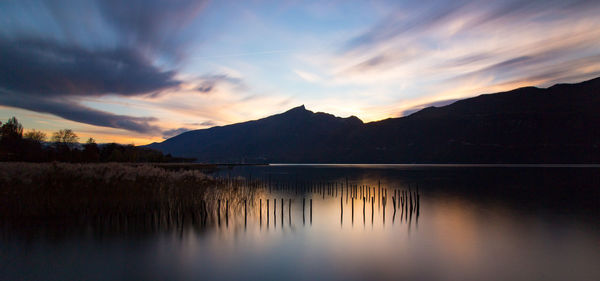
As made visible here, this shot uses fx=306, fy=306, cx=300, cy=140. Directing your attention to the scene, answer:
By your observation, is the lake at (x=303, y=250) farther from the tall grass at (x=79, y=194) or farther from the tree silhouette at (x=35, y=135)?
the tree silhouette at (x=35, y=135)

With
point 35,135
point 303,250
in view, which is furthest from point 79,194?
point 35,135

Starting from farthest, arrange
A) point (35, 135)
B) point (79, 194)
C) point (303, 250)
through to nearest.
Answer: point (35, 135)
point (79, 194)
point (303, 250)

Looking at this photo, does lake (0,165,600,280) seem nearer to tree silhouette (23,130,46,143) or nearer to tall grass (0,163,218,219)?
tall grass (0,163,218,219)

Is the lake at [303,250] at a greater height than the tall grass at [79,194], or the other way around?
the tall grass at [79,194]

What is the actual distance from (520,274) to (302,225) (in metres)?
14.3

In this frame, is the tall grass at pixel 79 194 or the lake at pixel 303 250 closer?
the lake at pixel 303 250

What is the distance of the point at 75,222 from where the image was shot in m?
19.5

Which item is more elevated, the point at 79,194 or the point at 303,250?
the point at 79,194

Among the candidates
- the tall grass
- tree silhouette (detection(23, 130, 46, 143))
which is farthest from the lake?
tree silhouette (detection(23, 130, 46, 143))

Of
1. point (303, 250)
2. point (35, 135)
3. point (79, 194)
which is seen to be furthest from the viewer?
point (35, 135)

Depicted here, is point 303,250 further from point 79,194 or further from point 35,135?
point 35,135

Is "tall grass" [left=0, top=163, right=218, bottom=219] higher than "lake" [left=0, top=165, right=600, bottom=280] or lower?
higher

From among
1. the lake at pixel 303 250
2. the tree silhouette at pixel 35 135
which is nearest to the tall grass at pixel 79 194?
the lake at pixel 303 250

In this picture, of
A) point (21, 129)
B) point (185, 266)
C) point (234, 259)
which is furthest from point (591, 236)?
point (21, 129)
